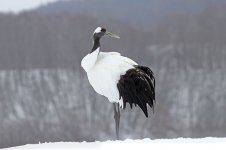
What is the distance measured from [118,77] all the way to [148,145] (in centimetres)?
173

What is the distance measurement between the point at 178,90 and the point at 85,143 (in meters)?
63.6

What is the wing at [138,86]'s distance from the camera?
10.3 meters

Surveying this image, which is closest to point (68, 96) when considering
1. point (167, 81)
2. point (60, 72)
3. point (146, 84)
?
point (60, 72)

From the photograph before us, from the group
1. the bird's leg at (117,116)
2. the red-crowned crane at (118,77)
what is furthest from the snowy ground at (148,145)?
the red-crowned crane at (118,77)

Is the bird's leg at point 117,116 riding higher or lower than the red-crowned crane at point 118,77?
lower

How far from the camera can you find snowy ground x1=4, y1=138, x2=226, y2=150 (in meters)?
8.57

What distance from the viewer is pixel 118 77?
33.9 feet

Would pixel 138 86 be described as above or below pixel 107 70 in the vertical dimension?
below

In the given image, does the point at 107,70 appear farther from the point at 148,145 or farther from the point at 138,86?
the point at 148,145

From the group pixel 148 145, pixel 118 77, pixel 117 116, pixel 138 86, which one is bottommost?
pixel 148 145

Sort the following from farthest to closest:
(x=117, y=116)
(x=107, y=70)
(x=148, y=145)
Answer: (x=117, y=116) < (x=107, y=70) < (x=148, y=145)

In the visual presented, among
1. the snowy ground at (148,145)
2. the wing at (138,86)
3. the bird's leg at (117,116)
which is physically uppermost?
the wing at (138,86)

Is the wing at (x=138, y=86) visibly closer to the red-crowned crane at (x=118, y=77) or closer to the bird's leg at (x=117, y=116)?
the red-crowned crane at (x=118, y=77)

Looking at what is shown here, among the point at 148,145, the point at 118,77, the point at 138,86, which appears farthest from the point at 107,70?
the point at 148,145
